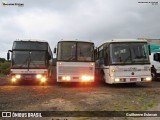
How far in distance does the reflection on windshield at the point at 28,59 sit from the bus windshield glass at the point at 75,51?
2.16 metres

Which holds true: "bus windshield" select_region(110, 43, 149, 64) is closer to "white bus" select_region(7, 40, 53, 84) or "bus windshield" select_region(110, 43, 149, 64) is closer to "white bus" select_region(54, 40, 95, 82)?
"white bus" select_region(54, 40, 95, 82)

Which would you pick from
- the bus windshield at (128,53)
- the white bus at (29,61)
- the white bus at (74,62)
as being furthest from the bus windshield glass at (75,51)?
the white bus at (29,61)

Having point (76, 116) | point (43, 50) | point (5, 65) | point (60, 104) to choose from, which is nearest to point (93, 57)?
point (43, 50)

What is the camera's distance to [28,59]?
21.5m

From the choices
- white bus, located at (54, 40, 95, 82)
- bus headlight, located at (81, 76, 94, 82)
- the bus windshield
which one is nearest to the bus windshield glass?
white bus, located at (54, 40, 95, 82)

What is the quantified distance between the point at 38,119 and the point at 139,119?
9.28 feet

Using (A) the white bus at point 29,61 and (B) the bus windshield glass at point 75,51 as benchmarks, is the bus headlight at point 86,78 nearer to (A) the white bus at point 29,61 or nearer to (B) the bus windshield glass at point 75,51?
(B) the bus windshield glass at point 75,51

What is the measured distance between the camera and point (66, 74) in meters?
19.8

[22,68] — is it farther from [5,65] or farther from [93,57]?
[5,65]

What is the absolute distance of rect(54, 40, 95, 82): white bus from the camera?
19.8 meters

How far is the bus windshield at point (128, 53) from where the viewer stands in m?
19.0

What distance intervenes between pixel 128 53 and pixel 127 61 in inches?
20.2

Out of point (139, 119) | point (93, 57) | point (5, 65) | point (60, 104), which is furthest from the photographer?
point (5, 65)

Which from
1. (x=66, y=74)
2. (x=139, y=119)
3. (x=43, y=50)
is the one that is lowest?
(x=139, y=119)
